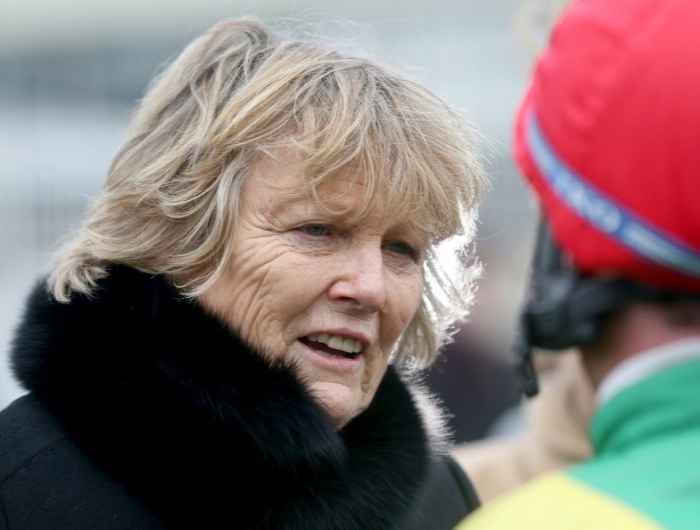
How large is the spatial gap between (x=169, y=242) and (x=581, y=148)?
1497 millimetres

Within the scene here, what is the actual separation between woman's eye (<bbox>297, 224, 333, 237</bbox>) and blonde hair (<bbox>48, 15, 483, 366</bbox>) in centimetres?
11

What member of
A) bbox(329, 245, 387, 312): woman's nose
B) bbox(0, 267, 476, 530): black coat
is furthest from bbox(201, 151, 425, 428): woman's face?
bbox(0, 267, 476, 530): black coat

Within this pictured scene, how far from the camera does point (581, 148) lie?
1528 mm

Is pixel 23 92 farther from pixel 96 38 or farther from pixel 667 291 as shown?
pixel 667 291

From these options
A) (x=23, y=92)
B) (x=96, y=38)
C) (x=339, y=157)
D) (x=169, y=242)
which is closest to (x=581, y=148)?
(x=339, y=157)

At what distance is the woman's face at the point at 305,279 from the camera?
2.83m

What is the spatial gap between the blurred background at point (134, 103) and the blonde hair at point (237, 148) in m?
2.31

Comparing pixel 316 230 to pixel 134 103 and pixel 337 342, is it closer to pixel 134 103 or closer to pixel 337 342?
pixel 337 342

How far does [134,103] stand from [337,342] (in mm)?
3628

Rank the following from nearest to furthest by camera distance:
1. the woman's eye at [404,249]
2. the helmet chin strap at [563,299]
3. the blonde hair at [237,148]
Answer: the helmet chin strap at [563,299] → the blonde hair at [237,148] → the woman's eye at [404,249]

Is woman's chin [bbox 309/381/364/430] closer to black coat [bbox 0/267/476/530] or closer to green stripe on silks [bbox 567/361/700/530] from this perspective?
black coat [bbox 0/267/476/530]

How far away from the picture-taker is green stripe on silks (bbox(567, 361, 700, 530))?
1.41 meters

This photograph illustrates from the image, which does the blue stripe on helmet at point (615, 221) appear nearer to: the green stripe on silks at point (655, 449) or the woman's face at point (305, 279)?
the green stripe on silks at point (655, 449)

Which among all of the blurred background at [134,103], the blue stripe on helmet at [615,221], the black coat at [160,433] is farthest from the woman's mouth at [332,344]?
the blurred background at [134,103]
